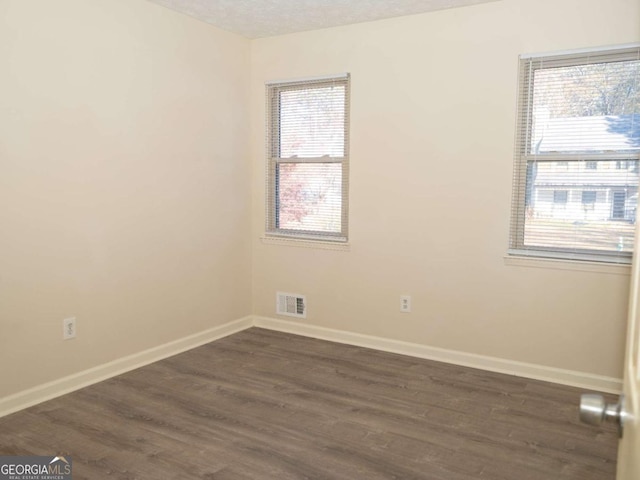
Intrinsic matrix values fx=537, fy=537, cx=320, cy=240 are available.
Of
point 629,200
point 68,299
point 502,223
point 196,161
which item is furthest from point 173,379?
point 629,200

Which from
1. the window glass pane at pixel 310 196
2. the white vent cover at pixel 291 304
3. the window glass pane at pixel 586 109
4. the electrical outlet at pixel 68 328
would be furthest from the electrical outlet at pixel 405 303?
the electrical outlet at pixel 68 328

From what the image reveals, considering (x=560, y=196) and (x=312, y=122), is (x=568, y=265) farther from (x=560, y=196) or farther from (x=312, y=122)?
(x=312, y=122)

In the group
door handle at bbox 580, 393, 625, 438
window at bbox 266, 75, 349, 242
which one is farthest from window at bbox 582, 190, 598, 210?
door handle at bbox 580, 393, 625, 438

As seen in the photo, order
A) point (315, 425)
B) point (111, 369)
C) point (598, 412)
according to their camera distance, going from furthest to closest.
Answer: point (111, 369)
point (315, 425)
point (598, 412)

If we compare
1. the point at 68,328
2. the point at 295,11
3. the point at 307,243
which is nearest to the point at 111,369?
the point at 68,328

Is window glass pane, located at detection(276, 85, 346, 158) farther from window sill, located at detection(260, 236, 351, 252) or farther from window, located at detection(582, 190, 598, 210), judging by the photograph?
window, located at detection(582, 190, 598, 210)

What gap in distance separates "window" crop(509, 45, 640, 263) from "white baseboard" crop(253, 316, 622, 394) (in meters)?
0.77

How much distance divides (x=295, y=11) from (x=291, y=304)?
2312 millimetres

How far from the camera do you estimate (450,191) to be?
3.80 m

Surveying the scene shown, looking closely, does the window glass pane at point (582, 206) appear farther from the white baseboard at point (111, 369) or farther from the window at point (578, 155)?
the white baseboard at point (111, 369)

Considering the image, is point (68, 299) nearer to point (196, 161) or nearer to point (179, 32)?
point (196, 161)

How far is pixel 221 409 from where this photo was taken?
309 centimetres

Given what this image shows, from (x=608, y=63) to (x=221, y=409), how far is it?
3111 millimetres

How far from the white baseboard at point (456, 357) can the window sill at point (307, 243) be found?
0.67 metres
